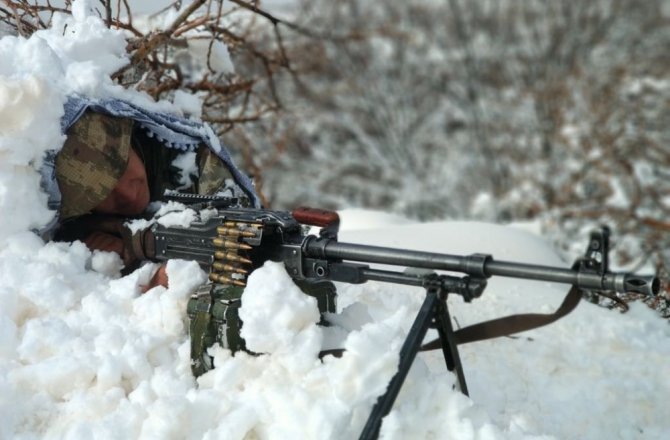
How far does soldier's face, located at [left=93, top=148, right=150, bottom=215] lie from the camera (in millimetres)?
2637

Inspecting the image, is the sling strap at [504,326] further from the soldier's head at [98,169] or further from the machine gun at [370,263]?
the soldier's head at [98,169]

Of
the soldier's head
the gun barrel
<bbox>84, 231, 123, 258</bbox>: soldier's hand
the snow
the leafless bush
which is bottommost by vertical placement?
the snow

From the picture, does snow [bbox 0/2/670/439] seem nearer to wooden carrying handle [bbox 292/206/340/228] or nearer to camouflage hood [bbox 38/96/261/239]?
camouflage hood [bbox 38/96/261/239]

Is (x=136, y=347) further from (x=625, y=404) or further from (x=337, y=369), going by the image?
(x=625, y=404)

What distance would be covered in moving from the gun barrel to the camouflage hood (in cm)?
95

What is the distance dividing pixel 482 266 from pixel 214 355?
769 mm

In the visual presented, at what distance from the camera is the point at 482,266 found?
1717mm

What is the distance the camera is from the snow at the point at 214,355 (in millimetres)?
1774

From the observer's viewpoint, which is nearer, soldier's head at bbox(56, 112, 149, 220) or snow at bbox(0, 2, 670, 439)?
snow at bbox(0, 2, 670, 439)

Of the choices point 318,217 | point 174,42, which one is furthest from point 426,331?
point 174,42

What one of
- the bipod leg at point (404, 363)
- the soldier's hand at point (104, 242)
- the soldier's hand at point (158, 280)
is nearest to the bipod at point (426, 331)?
the bipod leg at point (404, 363)

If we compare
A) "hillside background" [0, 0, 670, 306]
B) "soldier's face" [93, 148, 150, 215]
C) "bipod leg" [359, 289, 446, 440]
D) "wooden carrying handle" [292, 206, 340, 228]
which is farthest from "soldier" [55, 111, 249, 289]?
"hillside background" [0, 0, 670, 306]

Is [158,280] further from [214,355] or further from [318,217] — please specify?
[318,217]

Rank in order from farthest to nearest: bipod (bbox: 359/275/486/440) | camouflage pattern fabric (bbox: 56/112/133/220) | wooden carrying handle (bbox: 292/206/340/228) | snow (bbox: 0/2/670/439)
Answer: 1. camouflage pattern fabric (bbox: 56/112/133/220)
2. wooden carrying handle (bbox: 292/206/340/228)
3. snow (bbox: 0/2/670/439)
4. bipod (bbox: 359/275/486/440)
